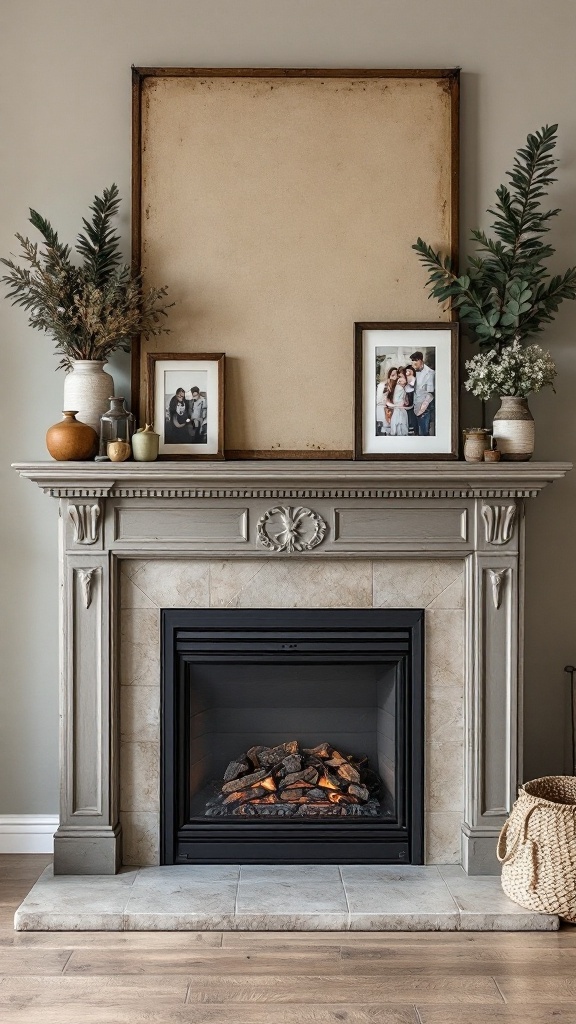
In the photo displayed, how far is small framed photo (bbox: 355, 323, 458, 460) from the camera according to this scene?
9.63 ft

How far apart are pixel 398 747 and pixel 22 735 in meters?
1.34

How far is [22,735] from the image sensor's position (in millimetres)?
3113

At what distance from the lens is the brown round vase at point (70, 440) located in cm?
273

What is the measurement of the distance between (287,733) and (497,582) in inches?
35.5

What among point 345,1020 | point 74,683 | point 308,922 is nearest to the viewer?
point 345,1020

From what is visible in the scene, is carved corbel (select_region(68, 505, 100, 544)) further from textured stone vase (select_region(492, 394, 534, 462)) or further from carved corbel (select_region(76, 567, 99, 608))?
textured stone vase (select_region(492, 394, 534, 462))

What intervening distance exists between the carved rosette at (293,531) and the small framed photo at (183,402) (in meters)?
0.35

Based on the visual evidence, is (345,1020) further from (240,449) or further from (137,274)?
(137,274)

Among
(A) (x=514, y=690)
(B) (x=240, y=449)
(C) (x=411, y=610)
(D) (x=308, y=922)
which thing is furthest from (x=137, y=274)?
(D) (x=308, y=922)

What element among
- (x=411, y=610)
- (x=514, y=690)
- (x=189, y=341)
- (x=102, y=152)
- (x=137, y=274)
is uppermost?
(x=102, y=152)

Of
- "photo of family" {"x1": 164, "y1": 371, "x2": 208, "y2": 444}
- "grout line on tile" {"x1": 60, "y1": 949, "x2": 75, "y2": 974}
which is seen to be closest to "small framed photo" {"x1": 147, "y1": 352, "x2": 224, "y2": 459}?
"photo of family" {"x1": 164, "y1": 371, "x2": 208, "y2": 444}

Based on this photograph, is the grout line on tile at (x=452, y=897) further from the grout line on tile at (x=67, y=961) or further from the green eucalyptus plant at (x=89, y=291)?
the green eucalyptus plant at (x=89, y=291)

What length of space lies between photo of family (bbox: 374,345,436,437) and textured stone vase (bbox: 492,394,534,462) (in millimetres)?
236

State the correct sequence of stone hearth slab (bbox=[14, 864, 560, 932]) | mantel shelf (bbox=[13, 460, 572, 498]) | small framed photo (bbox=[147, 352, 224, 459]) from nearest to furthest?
stone hearth slab (bbox=[14, 864, 560, 932]) < mantel shelf (bbox=[13, 460, 572, 498]) < small framed photo (bbox=[147, 352, 224, 459])
